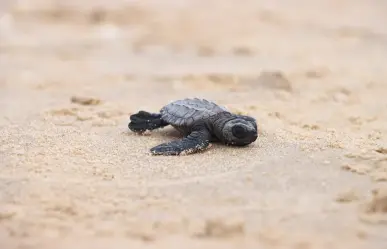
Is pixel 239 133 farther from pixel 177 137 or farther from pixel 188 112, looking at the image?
pixel 177 137

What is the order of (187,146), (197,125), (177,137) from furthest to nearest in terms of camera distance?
1. (177,137)
2. (197,125)
3. (187,146)

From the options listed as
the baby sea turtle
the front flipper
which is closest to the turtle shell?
the baby sea turtle

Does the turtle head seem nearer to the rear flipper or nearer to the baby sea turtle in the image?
the baby sea turtle

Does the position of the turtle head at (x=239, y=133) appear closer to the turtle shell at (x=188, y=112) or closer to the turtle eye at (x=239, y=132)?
the turtle eye at (x=239, y=132)

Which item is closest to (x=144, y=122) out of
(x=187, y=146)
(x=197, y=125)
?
(x=197, y=125)

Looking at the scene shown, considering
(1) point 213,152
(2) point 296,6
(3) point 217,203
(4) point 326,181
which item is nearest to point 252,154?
(1) point 213,152

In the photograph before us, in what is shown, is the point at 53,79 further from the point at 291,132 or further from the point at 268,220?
the point at 268,220

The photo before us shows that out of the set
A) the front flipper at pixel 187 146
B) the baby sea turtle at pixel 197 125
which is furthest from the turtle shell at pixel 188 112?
the front flipper at pixel 187 146
